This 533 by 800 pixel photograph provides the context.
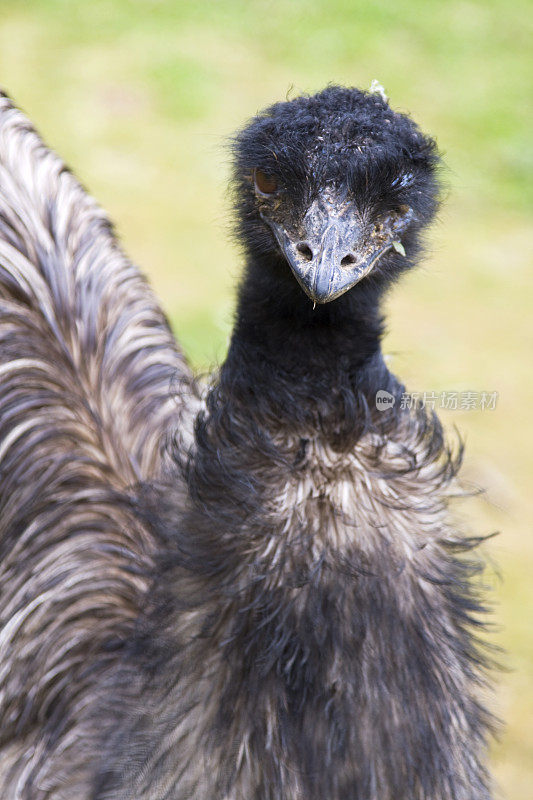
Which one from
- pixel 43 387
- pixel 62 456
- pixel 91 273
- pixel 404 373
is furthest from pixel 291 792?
pixel 404 373

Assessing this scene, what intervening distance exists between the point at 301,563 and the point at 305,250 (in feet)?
1.34

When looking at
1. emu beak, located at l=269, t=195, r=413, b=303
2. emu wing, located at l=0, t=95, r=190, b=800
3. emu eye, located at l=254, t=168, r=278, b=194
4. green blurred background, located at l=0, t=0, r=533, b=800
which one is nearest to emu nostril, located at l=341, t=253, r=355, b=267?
emu beak, located at l=269, t=195, r=413, b=303

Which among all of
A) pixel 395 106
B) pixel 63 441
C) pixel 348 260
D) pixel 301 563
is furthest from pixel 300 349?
pixel 395 106

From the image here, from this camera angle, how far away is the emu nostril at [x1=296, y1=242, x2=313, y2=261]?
1447mm

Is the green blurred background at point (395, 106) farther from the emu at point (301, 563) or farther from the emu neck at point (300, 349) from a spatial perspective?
the emu neck at point (300, 349)

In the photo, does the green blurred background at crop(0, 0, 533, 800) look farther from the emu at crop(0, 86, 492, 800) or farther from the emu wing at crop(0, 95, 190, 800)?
the emu at crop(0, 86, 492, 800)

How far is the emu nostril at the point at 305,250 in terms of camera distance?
1447 millimetres

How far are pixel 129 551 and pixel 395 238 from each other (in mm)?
655

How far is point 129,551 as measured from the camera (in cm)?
184

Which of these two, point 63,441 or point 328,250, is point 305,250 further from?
point 63,441

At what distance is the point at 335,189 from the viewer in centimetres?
146

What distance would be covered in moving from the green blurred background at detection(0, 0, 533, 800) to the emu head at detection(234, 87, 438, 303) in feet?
4.96

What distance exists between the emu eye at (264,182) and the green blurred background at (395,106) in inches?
60.8

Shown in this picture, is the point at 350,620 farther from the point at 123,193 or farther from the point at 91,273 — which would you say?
the point at 123,193
